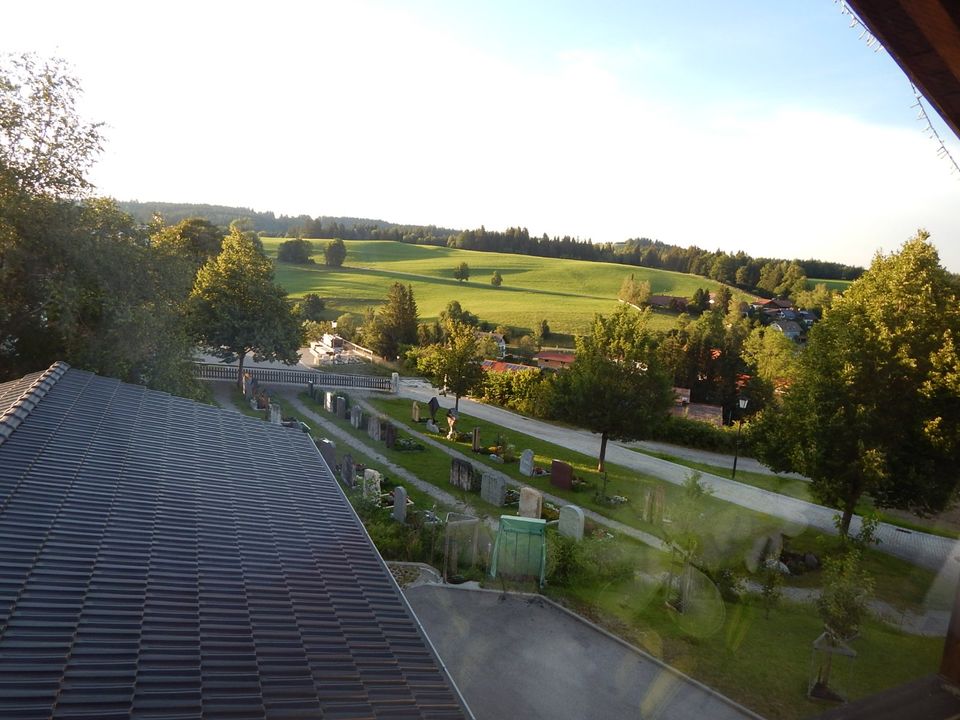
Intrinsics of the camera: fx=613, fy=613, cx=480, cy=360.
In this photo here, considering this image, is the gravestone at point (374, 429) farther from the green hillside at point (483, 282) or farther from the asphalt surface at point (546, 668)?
the green hillside at point (483, 282)

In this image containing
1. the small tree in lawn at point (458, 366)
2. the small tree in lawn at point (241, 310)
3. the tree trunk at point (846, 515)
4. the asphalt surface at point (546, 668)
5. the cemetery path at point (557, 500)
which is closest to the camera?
the asphalt surface at point (546, 668)

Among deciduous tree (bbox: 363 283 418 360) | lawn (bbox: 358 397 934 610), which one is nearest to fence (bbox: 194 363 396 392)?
lawn (bbox: 358 397 934 610)

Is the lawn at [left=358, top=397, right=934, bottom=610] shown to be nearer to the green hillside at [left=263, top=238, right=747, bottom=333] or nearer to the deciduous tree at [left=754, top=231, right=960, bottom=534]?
the deciduous tree at [left=754, top=231, right=960, bottom=534]

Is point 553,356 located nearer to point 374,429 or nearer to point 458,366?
point 458,366

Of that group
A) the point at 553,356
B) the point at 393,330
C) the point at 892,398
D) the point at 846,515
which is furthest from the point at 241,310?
the point at 553,356

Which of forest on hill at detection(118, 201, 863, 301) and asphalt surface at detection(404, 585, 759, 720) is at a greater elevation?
forest on hill at detection(118, 201, 863, 301)

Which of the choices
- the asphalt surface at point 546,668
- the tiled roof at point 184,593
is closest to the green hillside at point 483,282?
the asphalt surface at point 546,668
